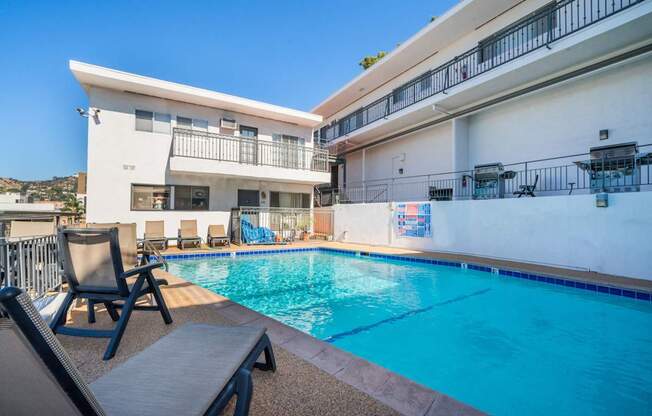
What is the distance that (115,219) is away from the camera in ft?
33.7

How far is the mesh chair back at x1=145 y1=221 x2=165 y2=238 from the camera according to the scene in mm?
10109

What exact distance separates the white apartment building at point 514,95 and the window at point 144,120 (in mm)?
9546

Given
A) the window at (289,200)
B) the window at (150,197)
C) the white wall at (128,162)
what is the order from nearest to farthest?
1. the white wall at (128,162)
2. the window at (150,197)
3. the window at (289,200)

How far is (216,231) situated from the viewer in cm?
1140

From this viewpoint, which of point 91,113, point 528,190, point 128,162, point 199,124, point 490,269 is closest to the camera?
point 490,269

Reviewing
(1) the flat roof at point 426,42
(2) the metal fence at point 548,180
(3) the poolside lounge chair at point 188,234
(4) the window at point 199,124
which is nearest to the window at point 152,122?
(4) the window at point 199,124

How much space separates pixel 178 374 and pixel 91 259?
1875mm

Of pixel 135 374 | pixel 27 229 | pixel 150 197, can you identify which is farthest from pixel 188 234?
pixel 135 374

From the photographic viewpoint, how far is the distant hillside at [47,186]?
938 inches

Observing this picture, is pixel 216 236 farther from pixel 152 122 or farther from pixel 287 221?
pixel 152 122

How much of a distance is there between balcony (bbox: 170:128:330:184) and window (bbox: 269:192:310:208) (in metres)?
1.08

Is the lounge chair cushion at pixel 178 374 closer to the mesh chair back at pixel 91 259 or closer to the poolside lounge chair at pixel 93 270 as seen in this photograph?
the poolside lounge chair at pixel 93 270

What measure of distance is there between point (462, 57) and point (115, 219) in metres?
14.0

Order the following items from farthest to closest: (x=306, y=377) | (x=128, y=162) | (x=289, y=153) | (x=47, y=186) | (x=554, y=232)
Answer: (x=47, y=186), (x=289, y=153), (x=128, y=162), (x=554, y=232), (x=306, y=377)
